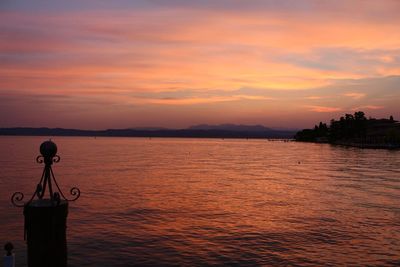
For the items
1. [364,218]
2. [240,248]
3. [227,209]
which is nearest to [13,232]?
[240,248]

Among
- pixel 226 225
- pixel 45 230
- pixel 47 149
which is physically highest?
pixel 47 149

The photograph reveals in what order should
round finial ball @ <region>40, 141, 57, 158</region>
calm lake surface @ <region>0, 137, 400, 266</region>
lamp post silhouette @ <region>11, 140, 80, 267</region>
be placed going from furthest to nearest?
calm lake surface @ <region>0, 137, 400, 266</region> < round finial ball @ <region>40, 141, 57, 158</region> < lamp post silhouette @ <region>11, 140, 80, 267</region>

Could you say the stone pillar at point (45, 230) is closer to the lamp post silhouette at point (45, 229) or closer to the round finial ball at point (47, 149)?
the lamp post silhouette at point (45, 229)

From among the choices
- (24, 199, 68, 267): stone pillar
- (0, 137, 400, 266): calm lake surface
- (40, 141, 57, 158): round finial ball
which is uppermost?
(40, 141, 57, 158): round finial ball

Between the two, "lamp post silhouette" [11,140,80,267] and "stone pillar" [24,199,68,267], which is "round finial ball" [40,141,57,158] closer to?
"lamp post silhouette" [11,140,80,267]

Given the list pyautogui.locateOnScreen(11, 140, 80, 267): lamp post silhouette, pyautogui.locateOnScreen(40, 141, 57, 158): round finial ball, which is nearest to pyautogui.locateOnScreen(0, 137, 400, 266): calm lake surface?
pyautogui.locateOnScreen(11, 140, 80, 267): lamp post silhouette

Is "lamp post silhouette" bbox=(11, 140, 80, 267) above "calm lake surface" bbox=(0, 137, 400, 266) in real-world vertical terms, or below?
above

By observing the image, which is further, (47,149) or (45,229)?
(47,149)

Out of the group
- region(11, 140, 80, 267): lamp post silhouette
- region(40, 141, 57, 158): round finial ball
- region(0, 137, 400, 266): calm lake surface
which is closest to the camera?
region(11, 140, 80, 267): lamp post silhouette

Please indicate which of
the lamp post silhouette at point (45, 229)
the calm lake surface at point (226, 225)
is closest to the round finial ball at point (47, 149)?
the lamp post silhouette at point (45, 229)

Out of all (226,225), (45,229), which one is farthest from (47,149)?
(226,225)

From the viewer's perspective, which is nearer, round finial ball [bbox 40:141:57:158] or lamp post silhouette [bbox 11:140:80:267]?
lamp post silhouette [bbox 11:140:80:267]

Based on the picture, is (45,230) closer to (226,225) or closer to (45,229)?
(45,229)

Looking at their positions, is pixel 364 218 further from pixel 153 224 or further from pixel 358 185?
pixel 358 185
